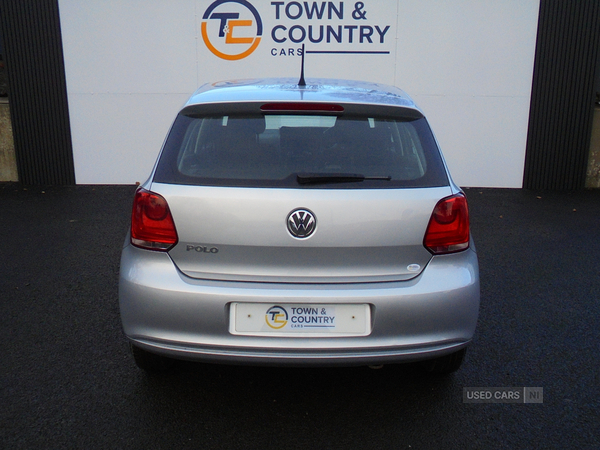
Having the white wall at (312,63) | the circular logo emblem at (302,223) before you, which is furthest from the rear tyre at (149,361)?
the white wall at (312,63)

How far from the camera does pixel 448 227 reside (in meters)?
2.63

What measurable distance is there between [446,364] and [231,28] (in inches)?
266

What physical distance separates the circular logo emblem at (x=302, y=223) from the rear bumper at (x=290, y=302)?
0.23m

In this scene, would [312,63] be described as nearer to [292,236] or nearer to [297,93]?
[297,93]

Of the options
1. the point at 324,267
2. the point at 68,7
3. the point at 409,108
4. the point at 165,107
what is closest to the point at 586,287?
the point at 409,108

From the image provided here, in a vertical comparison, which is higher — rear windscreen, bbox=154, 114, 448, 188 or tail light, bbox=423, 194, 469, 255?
rear windscreen, bbox=154, 114, 448, 188

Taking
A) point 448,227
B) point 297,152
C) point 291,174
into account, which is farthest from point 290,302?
point 448,227

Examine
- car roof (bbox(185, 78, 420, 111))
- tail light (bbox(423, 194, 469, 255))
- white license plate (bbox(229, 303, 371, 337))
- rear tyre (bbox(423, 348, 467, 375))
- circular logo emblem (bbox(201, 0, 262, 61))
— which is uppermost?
circular logo emblem (bbox(201, 0, 262, 61))

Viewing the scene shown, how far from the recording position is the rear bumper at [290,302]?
2.47 m

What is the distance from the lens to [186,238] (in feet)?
8.32

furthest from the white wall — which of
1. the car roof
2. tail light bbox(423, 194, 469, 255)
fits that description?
tail light bbox(423, 194, 469, 255)

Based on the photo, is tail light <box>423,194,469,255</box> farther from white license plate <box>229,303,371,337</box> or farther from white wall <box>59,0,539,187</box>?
white wall <box>59,0,539,187</box>

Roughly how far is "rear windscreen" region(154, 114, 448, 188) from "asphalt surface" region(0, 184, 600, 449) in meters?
1.14

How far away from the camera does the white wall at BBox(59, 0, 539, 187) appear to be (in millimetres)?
8398
